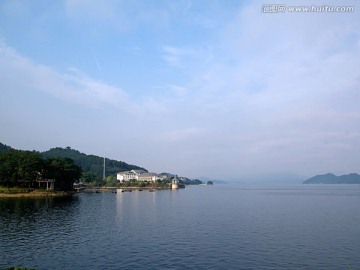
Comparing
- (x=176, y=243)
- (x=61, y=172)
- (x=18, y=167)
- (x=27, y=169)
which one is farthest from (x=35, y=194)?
(x=176, y=243)

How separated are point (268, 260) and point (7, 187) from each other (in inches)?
4824

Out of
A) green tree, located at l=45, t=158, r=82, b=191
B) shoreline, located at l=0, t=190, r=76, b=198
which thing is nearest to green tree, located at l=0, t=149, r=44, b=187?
shoreline, located at l=0, t=190, r=76, b=198

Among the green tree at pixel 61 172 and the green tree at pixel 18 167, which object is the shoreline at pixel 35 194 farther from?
the green tree at pixel 61 172

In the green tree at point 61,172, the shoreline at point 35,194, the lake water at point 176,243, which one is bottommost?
the lake water at point 176,243

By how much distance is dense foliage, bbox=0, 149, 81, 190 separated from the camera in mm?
129500

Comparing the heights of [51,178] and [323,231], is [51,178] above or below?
above

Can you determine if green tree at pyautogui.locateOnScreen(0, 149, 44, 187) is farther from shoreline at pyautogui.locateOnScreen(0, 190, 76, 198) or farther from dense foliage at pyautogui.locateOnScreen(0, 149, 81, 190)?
shoreline at pyautogui.locateOnScreen(0, 190, 76, 198)

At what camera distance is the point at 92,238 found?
5044cm

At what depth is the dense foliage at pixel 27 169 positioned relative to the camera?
129500 mm

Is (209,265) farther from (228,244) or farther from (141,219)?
(141,219)

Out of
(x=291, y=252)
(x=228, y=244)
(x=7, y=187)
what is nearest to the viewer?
(x=291, y=252)

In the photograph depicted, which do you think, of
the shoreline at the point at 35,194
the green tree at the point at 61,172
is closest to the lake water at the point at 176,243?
the shoreline at the point at 35,194

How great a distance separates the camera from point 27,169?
130375 mm

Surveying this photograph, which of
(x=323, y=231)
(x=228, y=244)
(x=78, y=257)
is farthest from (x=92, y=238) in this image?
(x=323, y=231)
